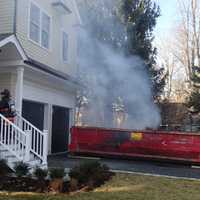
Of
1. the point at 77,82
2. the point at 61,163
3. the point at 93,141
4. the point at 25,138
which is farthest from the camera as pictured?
the point at 77,82

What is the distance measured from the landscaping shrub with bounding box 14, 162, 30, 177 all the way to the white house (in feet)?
3.29

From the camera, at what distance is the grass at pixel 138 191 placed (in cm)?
742

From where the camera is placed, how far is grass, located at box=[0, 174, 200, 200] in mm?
7418

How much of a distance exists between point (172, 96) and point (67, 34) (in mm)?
22923

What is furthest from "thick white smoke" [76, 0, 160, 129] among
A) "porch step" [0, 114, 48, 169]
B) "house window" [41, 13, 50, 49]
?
"porch step" [0, 114, 48, 169]

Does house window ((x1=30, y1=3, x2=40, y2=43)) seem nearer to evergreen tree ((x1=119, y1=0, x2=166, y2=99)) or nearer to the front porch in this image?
the front porch

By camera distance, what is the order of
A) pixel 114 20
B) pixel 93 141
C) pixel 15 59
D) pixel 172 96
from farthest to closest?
pixel 172 96 < pixel 114 20 < pixel 93 141 < pixel 15 59

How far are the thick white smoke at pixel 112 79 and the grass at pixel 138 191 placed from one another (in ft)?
34.6

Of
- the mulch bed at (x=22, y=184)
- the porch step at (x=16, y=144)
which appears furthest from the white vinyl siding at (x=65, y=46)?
the mulch bed at (x=22, y=184)

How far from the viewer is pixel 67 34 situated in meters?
17.0

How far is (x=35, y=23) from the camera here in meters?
13.7

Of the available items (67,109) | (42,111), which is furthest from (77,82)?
(42,111)

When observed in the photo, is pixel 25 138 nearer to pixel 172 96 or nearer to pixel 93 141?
pixel 93 141

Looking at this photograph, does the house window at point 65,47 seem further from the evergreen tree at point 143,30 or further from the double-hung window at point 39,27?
the evergreen tree at point 143,30
